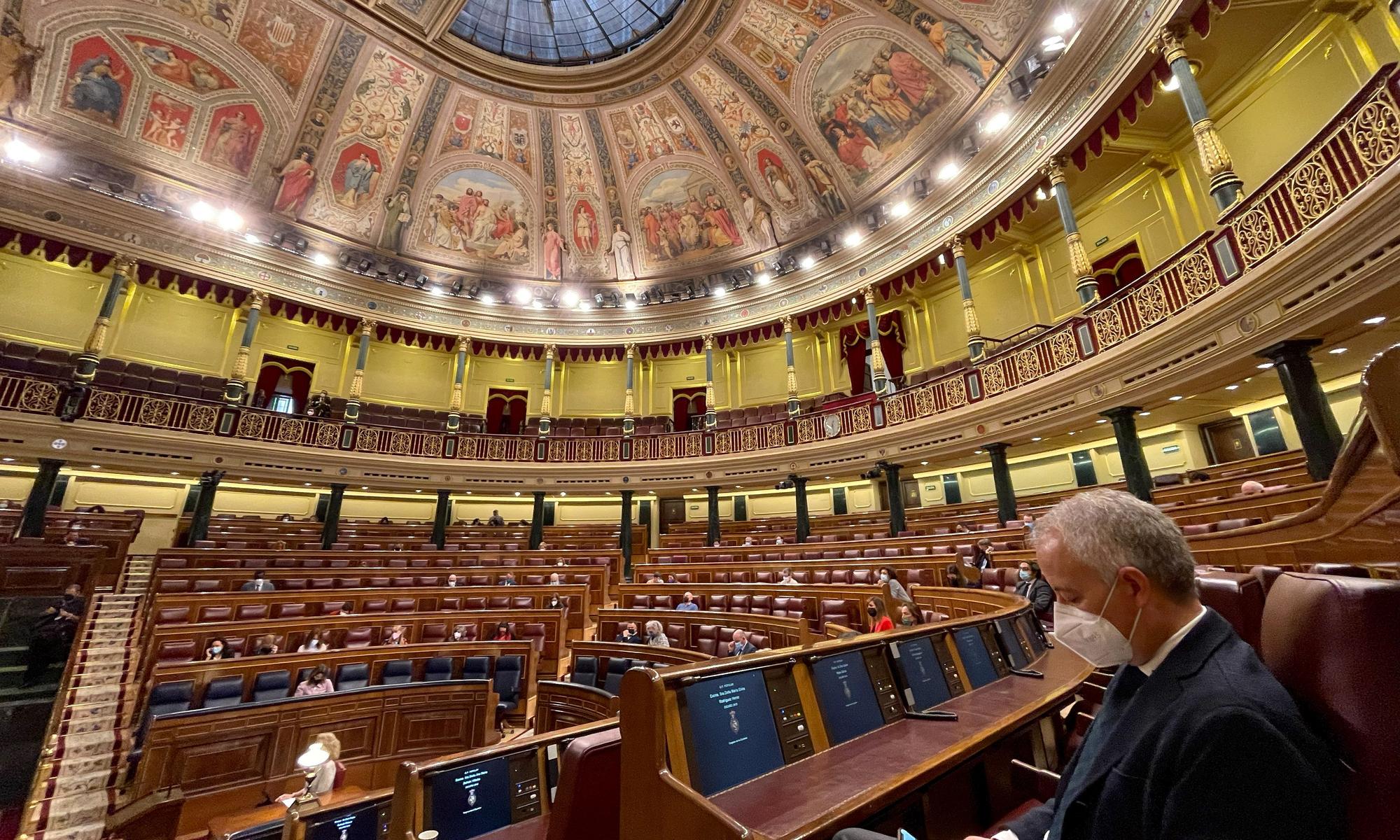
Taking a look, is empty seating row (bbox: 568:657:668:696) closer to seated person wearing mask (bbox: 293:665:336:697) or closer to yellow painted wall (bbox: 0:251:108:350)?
seated person wearing mask (bbox: 293:665:336:697)

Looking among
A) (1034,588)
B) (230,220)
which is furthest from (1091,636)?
(230,220)

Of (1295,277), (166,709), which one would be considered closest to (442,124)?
(166,709)

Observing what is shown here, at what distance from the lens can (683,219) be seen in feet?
59.9

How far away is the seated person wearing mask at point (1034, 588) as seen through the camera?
14.8ft

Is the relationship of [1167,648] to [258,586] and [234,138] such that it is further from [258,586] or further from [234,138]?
[234,138]

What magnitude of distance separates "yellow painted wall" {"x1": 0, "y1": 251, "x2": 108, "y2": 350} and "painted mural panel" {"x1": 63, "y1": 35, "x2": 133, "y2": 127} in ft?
12.6

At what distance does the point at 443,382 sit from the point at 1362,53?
21.7m

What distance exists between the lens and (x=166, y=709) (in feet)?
17.0

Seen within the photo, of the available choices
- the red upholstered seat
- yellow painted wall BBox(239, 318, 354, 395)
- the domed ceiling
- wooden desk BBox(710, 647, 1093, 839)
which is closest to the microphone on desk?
wooden desk BBox(710, 647, 1093, 839)

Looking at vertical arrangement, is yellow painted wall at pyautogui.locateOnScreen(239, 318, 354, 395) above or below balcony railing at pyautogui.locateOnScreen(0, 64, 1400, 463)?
above

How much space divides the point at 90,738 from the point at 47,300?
46.3 feet

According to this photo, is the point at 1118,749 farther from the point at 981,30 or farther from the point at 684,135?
the point at 684,135

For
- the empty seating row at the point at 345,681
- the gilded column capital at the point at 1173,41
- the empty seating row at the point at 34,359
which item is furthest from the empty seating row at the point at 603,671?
the empty seating row at the point at 34,359

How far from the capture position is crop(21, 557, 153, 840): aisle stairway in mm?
4555
